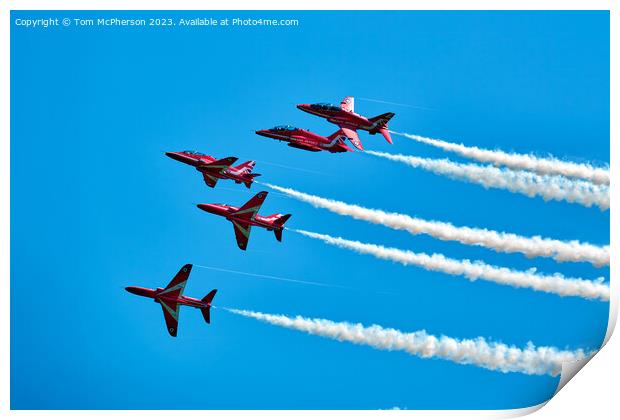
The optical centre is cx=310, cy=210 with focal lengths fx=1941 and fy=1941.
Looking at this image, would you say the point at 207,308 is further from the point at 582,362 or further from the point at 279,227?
the point at 582,362

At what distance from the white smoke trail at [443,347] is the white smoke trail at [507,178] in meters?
3.94

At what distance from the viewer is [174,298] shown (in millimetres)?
47562

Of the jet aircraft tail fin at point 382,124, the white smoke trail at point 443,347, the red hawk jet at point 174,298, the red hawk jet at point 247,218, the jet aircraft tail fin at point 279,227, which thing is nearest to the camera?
the white smoke trail at point 443,347

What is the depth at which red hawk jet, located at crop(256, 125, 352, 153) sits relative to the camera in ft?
159

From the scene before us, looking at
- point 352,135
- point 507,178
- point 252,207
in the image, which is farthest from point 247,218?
point 507,178

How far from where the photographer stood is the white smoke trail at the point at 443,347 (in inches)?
1790

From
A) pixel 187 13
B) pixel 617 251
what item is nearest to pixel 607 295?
pixel 617 251

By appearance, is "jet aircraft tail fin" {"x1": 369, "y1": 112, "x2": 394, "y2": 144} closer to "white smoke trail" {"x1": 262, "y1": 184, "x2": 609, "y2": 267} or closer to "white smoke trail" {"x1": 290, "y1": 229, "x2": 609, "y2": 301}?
"white smoke trail" {"x1": 262, "y1": 184, "x2": 609, "y2": 267}


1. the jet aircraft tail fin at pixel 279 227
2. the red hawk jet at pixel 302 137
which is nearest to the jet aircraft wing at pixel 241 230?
the jet aircraft tail fin at pixel 279 227

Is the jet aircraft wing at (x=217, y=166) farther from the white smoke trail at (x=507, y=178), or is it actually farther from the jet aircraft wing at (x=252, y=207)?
the white smoke trail at (x=507, y=178)

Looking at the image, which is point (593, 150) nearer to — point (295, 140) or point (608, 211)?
point (608, 211)

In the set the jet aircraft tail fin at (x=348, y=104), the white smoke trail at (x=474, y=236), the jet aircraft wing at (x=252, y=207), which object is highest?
the jet aircraft tail fin at (x=348, y=104)

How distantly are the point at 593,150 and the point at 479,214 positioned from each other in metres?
3.20
